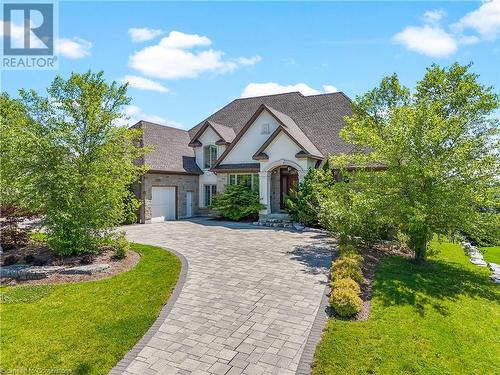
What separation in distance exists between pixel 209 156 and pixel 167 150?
3265mm

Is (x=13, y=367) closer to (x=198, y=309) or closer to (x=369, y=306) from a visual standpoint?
(x=198, y=309)

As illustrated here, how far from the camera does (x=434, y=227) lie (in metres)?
11.4

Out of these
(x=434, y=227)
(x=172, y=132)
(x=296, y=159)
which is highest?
(x=172, y=132)

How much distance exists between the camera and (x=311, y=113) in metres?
25.9

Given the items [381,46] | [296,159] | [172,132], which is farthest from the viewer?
[172,132]

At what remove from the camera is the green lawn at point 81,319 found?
6.25m

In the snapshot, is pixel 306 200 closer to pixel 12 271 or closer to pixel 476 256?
pixel 476 256

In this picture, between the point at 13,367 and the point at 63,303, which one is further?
the point at 63,303

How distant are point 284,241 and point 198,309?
8227 mm

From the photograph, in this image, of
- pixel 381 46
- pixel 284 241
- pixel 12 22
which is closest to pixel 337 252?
pixel 284 241

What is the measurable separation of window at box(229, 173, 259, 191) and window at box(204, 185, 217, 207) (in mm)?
2480

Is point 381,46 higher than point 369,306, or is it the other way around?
point 381,46

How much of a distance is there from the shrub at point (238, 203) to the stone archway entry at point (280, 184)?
153 cm

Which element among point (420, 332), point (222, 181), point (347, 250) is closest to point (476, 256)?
point (347, 250)
